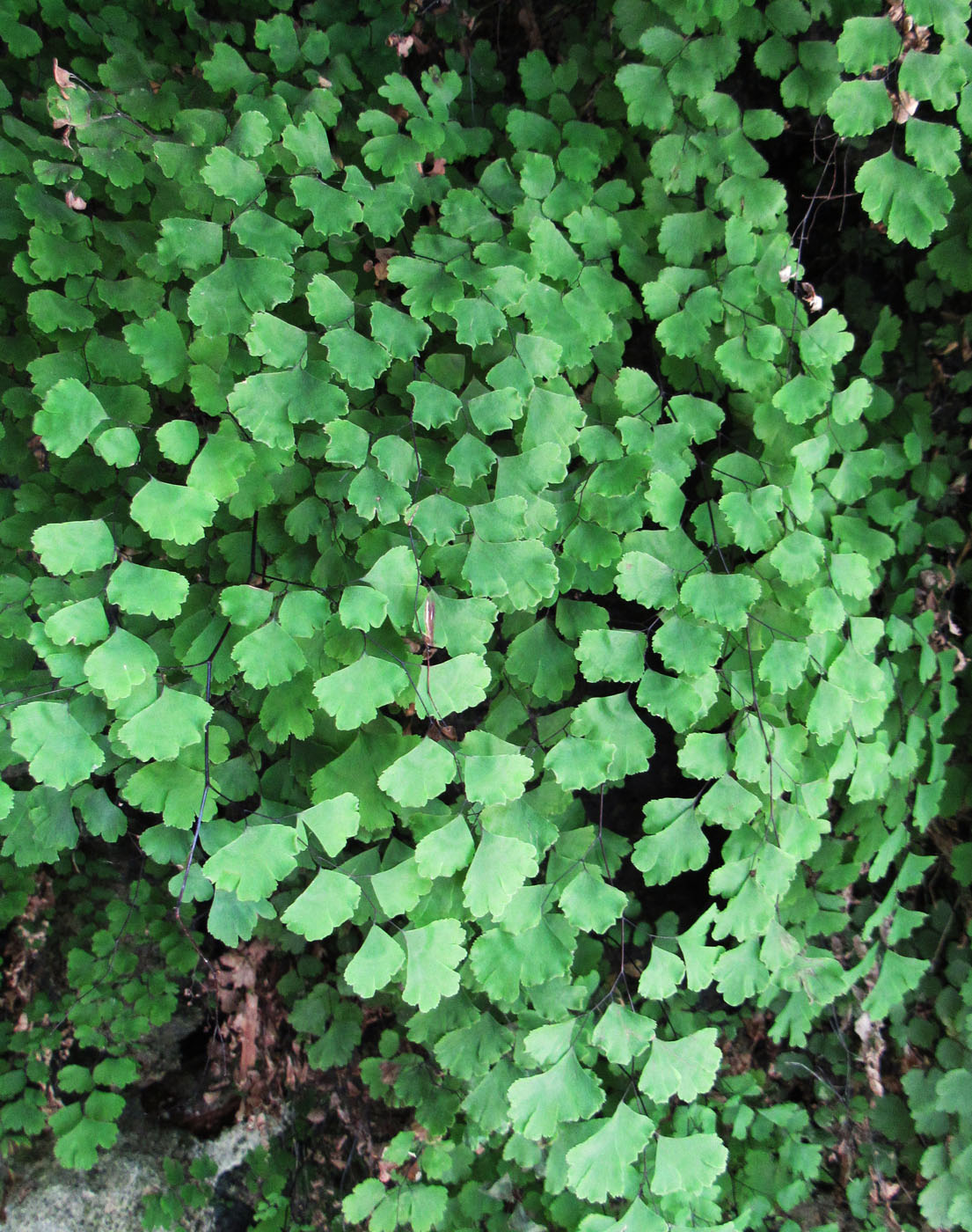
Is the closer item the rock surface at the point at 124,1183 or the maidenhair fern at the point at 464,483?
the maidenhair fern at the point at 464,483

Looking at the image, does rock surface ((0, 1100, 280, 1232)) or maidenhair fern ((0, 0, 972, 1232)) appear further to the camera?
rock surface ((0, 1100, 280, 1232))

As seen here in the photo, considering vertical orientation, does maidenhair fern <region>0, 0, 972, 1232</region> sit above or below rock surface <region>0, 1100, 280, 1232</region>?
above

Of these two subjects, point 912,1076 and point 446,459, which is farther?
point 912,1076

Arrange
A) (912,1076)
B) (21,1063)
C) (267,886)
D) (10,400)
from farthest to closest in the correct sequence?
(21,1063), (912,1076), (10,400), (267,886)

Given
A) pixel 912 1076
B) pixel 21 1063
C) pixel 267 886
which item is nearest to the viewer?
pixel 267 886

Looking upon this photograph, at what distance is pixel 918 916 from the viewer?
1.70m

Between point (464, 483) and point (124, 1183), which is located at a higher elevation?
point (464, 483)

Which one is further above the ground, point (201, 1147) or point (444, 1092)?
point (444, 1092)

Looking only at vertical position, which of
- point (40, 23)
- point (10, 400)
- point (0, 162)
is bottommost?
point (10, 400)

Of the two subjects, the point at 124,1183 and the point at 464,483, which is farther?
the point at 124,1183

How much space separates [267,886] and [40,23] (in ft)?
4.83

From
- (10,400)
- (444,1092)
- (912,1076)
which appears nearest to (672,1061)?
(444,1092)

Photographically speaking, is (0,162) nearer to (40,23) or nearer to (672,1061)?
(40,23)

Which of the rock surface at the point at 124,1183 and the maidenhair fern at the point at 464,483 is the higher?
the maidenhair fern at the point at 464,483
